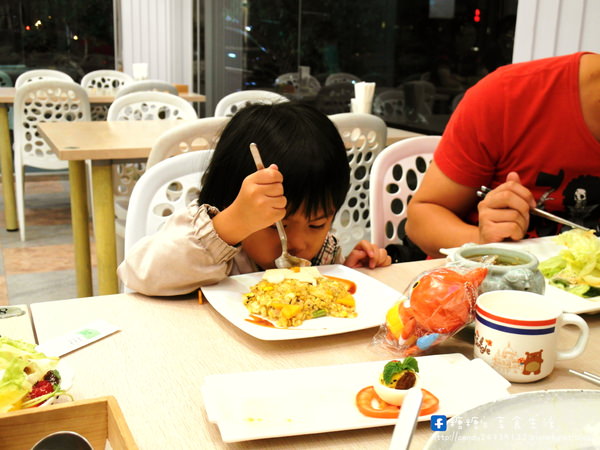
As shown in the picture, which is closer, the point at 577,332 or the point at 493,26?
the point at 577,332

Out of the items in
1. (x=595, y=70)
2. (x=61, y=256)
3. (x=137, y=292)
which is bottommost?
(x=61, y=256)

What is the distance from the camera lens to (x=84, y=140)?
2.61 meters

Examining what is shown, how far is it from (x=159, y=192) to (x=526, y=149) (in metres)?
0.82

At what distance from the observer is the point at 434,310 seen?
81 cm

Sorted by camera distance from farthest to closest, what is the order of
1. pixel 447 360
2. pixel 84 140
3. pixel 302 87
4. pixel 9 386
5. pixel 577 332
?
pixel 302 87
pixel 84 140
pixel 577 332
pixel 447 360
pixel 9 386

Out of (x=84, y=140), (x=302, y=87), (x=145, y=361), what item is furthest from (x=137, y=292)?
(x=302, y=87)

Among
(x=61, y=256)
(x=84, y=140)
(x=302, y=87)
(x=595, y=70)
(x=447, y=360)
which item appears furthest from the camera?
(x=302, y=87)

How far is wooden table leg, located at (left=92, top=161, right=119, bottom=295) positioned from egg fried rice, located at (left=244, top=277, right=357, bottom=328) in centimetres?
137

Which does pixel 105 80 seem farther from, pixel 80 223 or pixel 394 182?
pixel 394 182

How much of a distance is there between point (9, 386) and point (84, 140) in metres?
2.14

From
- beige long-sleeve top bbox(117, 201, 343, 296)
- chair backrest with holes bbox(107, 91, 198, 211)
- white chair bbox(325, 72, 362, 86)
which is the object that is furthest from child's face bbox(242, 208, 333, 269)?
white chair bbox(325, 72, 362, 86)

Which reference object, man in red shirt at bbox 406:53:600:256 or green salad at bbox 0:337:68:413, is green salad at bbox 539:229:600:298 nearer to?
man in red shirt at bbox 406:53:600:256

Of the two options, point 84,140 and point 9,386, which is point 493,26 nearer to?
point 84,140

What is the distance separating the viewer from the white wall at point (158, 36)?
6.52 meters
